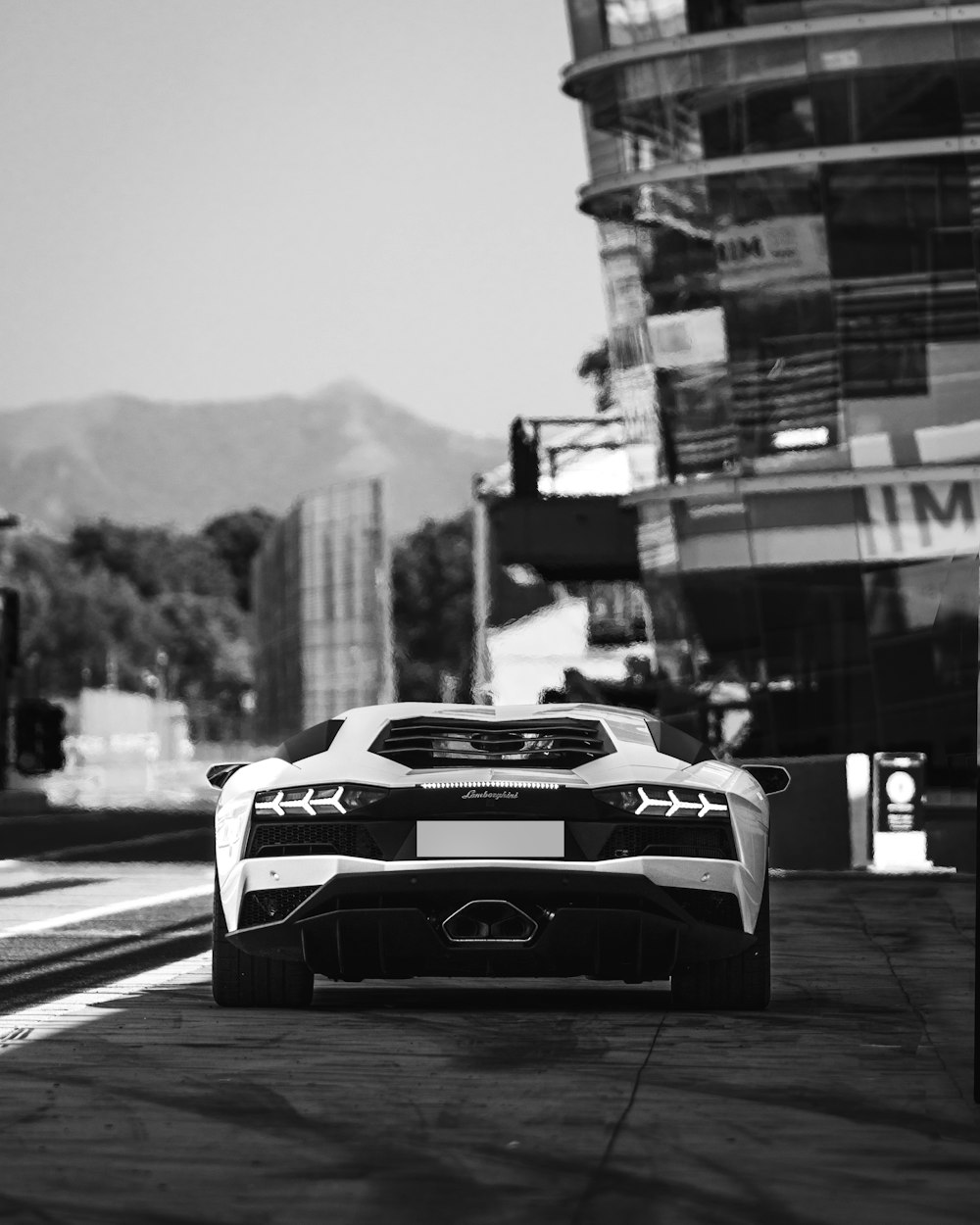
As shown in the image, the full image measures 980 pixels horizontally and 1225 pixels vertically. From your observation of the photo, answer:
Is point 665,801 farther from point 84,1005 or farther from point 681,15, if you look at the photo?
point 681,15

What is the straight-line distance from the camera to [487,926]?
7746mm

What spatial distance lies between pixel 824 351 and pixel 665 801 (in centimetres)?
2495

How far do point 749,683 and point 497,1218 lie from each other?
2836 cm

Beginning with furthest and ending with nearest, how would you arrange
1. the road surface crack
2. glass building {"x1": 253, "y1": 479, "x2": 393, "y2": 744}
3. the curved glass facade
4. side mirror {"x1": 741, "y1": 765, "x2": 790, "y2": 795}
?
glass building {"x1": 253, "y1": 479, "x2": 393, "y2": 744}, the curved glass facade, side mirror {"x1": 741, "y1": 765, "x2": 790, "y2": 795}, the road surface crack

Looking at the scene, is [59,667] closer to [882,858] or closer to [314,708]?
[314,708]

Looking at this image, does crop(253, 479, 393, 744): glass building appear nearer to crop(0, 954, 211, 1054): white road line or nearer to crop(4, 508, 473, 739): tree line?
crop(0, 954, 211, 1054): white road line

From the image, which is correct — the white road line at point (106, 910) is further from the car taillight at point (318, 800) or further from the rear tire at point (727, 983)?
the rear tire at point (727, 983)

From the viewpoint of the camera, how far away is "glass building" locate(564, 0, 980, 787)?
1256 inches

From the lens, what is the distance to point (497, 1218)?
4789 mm

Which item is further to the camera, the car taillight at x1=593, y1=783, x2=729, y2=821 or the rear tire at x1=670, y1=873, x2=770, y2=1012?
the rear tire at x1=670, y1=873, x2=770, y2=1012

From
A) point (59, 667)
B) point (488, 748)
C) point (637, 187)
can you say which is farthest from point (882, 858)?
point (59, 667)

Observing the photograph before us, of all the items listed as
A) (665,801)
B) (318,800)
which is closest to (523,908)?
(665,801)

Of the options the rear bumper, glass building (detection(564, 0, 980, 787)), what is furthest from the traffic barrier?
glass building (detection(564, 0, 980, 787))

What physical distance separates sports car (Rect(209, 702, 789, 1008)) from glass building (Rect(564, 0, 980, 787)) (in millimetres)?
24094
